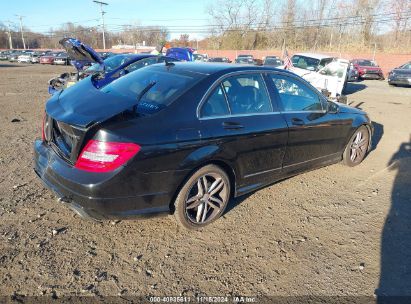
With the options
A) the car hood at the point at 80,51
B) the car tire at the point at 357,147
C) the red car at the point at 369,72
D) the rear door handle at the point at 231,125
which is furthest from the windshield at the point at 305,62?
the red car at the point at 369,72

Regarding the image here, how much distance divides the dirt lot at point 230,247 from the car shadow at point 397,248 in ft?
0.04

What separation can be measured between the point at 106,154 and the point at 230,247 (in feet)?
4.88

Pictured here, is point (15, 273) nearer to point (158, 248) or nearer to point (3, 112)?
point (158, 248)

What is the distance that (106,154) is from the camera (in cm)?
275

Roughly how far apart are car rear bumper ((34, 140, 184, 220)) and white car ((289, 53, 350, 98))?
10654 mm

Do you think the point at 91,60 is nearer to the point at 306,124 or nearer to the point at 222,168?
the point at 306,124

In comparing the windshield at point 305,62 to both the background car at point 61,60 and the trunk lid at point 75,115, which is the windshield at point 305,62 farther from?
the background car at point 61,60

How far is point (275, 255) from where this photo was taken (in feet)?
10.3

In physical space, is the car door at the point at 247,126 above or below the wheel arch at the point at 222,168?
above

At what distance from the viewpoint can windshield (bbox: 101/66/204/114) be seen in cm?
322

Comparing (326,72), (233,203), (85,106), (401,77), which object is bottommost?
(233,203)

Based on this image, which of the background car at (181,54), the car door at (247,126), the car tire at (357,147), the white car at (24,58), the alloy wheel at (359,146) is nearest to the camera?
the car door at (247,126)

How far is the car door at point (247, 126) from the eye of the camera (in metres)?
3.38

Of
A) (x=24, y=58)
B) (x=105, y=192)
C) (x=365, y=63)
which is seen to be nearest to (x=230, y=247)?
(x=105, y=192)
